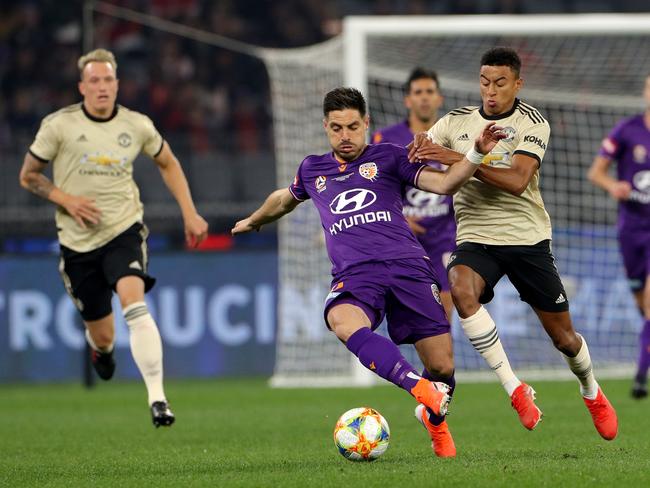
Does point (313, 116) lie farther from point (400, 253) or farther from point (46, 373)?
point (400, 253)

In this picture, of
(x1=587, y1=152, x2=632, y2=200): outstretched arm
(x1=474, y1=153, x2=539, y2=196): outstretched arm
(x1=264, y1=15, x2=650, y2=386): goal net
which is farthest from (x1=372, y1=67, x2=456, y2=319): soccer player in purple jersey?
(x1=264, y1=15, x2=650, y2=386): goal net

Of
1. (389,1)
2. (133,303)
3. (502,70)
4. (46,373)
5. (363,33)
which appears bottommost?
(46,373)

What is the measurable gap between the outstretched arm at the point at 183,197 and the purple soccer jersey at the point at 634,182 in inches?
156

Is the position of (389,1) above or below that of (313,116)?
above

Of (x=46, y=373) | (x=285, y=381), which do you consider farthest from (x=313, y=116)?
(x=46, y=373)

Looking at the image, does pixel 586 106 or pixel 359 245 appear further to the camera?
pixel 586 106

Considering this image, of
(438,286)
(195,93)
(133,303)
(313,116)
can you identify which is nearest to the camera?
(438,286)

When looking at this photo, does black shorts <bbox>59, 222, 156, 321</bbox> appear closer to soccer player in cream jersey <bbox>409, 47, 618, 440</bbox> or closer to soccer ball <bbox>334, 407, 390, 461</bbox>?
soccer player in cream jersey <bbox>409, 47, 618, 440</bbox>

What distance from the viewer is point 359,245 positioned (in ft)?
21.8

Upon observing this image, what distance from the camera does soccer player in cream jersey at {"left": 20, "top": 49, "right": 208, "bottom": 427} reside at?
336 inches

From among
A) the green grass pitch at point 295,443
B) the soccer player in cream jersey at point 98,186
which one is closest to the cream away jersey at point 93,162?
the soccer player in cream jersey at point 98,186

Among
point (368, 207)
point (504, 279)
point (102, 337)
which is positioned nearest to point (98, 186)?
point (102, 337)

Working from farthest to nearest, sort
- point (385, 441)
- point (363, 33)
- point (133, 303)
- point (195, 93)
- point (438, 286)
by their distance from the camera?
point (195, 93)
point (363, 33)
point (133, 303)
point (438, 286)
point (385, 441)

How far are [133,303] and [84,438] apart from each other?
3.18 feet
